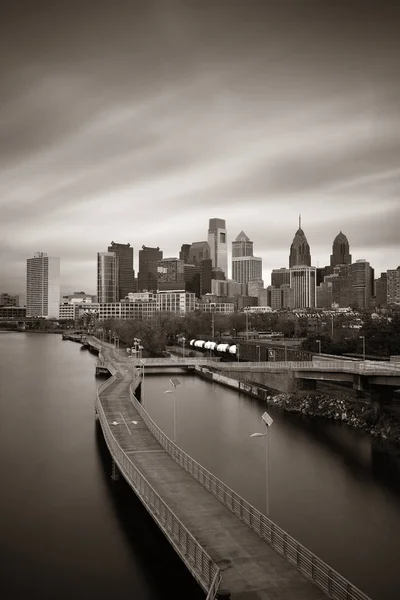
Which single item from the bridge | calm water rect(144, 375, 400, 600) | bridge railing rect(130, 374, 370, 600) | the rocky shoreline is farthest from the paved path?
the rocky shoreline

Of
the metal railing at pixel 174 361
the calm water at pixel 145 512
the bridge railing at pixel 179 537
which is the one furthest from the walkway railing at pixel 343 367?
the bridge railing at pixel 179 537

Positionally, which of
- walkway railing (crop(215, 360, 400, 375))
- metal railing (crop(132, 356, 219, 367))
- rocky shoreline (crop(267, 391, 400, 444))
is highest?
walkway railing (crop(215, 360, 400, 375))

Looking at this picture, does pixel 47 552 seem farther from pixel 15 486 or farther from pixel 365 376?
pixel 365 376

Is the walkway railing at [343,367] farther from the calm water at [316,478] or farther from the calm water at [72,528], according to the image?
the calm water at [72,528]

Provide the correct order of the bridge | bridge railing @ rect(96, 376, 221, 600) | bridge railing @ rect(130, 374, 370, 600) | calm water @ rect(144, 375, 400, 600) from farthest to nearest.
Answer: calm water @ rect(144, 375, 400, 600) < bridge railing @ rect(96, 376, 221, 600) < the bridge < bridge railing @ rect(130, 374, 370, 600)

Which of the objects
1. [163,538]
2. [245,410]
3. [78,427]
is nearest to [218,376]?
[245,410]

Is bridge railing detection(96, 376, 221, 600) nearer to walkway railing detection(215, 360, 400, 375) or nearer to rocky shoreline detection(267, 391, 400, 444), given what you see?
rocky shoreline detection(267, 391, 400, 444)

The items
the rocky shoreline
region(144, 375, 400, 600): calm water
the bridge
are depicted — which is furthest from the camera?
the rocky shoreline
